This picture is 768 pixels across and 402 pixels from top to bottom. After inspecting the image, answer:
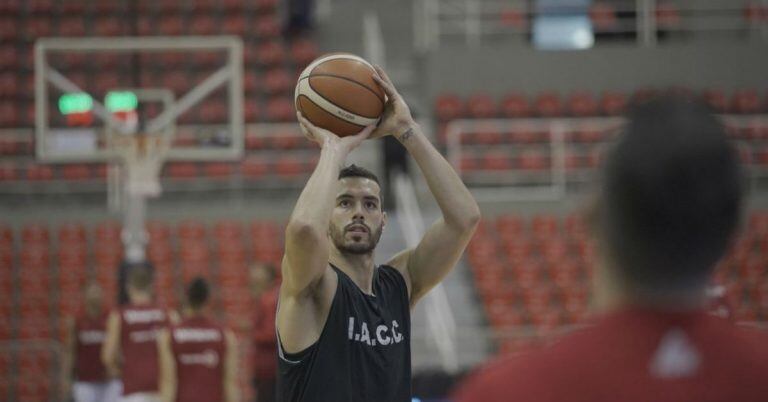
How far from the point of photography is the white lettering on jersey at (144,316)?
8.86 metres

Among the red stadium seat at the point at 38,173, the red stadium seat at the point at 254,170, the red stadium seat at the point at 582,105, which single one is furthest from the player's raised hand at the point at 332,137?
the red stadium seat at the point at 582,105

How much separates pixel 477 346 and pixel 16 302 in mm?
6007

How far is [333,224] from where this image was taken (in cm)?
413

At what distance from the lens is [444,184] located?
408cm

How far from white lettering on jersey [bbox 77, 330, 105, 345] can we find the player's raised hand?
6618 mm

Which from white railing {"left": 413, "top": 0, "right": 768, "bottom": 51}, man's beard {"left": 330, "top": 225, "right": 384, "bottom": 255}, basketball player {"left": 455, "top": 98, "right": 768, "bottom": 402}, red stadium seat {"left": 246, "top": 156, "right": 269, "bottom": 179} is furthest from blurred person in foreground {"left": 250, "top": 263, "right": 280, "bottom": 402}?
white railing {"left": 413, "top": 0, "right": 768, "bottom": 51}

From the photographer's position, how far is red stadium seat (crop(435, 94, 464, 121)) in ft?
56.1

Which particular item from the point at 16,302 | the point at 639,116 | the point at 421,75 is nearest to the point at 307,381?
the point at 639,116

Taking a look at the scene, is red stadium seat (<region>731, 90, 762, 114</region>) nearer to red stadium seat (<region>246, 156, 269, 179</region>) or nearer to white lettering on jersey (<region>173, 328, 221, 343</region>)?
red stadium seat (<region>246, 156, 269, 179</region>)

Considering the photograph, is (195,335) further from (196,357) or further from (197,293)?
(197,293)

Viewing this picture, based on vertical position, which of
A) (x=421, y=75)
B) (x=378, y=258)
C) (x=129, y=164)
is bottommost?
(x=378, y=258)


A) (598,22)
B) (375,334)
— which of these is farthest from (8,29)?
(375,334)

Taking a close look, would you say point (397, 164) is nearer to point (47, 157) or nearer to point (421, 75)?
point (421, 75)

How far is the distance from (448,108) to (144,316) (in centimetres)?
902
